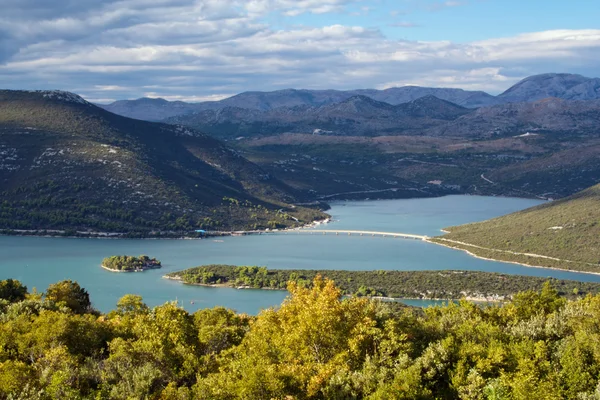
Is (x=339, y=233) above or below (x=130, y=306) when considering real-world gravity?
below

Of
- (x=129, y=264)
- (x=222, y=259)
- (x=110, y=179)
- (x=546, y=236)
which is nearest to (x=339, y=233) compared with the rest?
(x=222, y=259)

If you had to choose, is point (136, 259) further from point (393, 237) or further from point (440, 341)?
point (440, 341)

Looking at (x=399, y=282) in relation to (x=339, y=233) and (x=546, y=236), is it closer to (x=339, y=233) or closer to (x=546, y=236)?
(x=546, y=236)

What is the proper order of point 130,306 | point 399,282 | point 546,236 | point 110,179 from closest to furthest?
point 130,306 < point 399,282 < point 546,236 < point 110,179

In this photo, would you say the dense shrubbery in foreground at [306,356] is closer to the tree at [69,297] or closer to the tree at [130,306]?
the tree at [130,306]

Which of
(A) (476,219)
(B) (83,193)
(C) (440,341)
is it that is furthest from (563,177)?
(C) (440,341)

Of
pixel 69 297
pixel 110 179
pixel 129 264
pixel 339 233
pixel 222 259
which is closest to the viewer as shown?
pixel 69 297

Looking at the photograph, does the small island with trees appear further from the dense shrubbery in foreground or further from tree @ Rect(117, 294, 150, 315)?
the dense shrubbery in foreground
